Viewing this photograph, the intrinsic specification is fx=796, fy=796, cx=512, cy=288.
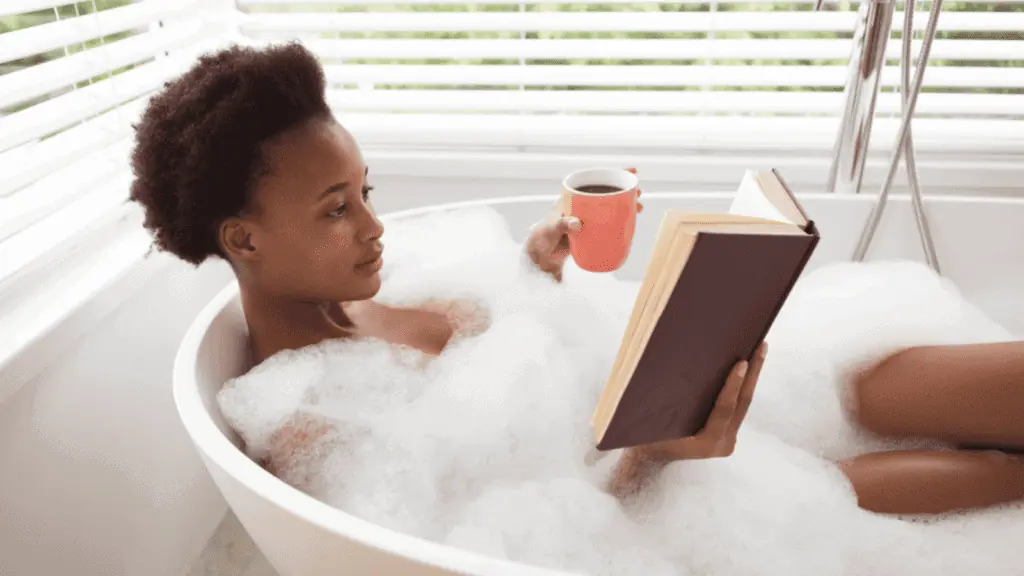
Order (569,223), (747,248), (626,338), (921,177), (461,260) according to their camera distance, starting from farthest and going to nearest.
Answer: (921,177) < (461,260) < (569,223) < (626,338) < (747,248)

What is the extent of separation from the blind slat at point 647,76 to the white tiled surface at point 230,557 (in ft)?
3.22

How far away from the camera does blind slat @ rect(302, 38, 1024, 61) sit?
1.59 metres

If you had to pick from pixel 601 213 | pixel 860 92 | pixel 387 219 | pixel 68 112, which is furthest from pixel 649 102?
pixel 68 112

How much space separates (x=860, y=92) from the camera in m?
1.40

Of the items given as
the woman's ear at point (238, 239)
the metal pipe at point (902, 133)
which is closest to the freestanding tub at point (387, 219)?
the metal pipe at point (902, 133)

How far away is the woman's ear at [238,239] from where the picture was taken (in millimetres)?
947

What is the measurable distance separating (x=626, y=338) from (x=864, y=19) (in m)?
0.89

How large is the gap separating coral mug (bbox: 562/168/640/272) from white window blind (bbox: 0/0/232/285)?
746mm

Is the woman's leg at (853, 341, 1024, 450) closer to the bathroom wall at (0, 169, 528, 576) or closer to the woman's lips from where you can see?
the woman's lips

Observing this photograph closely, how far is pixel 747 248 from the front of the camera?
674 mm

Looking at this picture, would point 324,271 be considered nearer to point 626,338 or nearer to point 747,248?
point 626,338

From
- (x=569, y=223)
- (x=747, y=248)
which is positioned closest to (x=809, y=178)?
(x=569, y=223)

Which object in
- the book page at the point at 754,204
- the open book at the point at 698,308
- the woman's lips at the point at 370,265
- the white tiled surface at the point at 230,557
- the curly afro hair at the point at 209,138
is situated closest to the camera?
the open book at the point at 698,308

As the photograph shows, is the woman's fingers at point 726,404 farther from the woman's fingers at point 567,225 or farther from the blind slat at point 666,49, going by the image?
the blind slat at point 666,49
